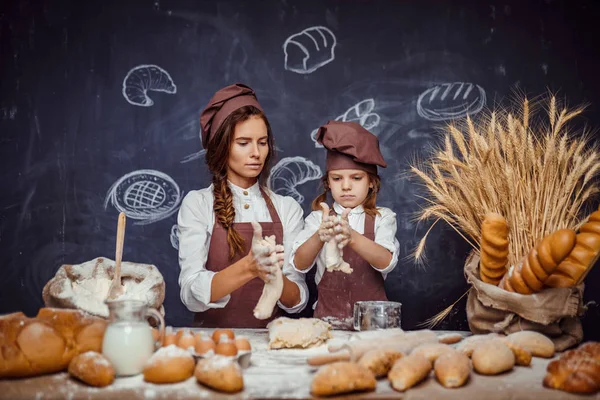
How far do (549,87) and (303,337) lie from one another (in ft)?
8.04

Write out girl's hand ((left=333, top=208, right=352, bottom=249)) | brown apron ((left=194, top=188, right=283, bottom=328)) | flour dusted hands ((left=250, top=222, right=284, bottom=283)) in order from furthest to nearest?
brown apron ((left=194, top=188, right=283, bottom=328)), girl's hand ((left=333, top=208, right=352, bottom=249)), flour dusted hands ((left=250, top=222, right=284, bottom=283))

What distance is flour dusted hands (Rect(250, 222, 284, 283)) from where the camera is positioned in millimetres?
2115

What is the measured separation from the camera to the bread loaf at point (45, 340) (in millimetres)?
1526

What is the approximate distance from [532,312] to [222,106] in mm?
1708

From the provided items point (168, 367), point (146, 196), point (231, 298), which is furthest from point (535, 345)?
point (146, 196)

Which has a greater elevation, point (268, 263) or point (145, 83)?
point (145, 83)

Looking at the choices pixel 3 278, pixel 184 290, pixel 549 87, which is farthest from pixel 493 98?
pixel 3 278

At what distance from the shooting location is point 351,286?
2.91 meters

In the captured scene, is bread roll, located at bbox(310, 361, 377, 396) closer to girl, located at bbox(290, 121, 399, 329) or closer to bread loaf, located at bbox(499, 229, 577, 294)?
bread loaf, located at bbox(499, 229, 577, 294)

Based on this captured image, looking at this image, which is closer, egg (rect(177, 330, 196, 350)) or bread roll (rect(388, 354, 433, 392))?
bread roll (rect(388, 354, 433, 392))

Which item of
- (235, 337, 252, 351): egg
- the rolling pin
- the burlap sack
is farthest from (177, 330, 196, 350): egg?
the burlap sack

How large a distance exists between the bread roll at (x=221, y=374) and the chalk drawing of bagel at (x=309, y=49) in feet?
7.93

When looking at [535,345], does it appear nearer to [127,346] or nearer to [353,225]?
[127,346]

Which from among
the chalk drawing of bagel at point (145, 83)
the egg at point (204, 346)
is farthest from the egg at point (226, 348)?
the chalk drawing of bagel at point (145, 83)
